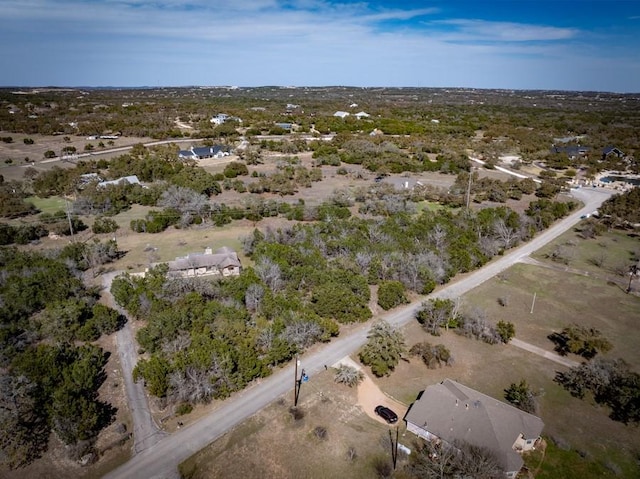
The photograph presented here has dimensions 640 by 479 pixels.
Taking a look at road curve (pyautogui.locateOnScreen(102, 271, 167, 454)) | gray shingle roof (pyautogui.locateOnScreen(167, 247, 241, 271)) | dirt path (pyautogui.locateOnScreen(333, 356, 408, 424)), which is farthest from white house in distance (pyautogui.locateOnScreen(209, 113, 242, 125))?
dirt path (pyautogui.locateOnScreen(333, 356, 408, 424))

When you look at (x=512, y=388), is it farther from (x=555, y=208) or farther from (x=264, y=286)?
(x=555, y=208)

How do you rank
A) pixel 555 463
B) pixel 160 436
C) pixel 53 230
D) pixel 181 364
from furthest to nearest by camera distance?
pixel 53 230 → pixel 181 364 → pixel 160 436 → pixel 555 463

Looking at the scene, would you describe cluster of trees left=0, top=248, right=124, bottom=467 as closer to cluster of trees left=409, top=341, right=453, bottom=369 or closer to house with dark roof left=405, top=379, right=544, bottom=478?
house with dark roof left=405, top=379, right=544, bottom=478

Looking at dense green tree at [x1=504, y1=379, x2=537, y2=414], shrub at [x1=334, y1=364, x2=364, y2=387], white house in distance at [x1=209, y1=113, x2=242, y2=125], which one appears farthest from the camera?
white house in distance at [x1=209, y1=113, x2=242, y2=125]

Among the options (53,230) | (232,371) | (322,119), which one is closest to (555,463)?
(232,371)

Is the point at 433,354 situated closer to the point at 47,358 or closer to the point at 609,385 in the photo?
the point at 609,385
